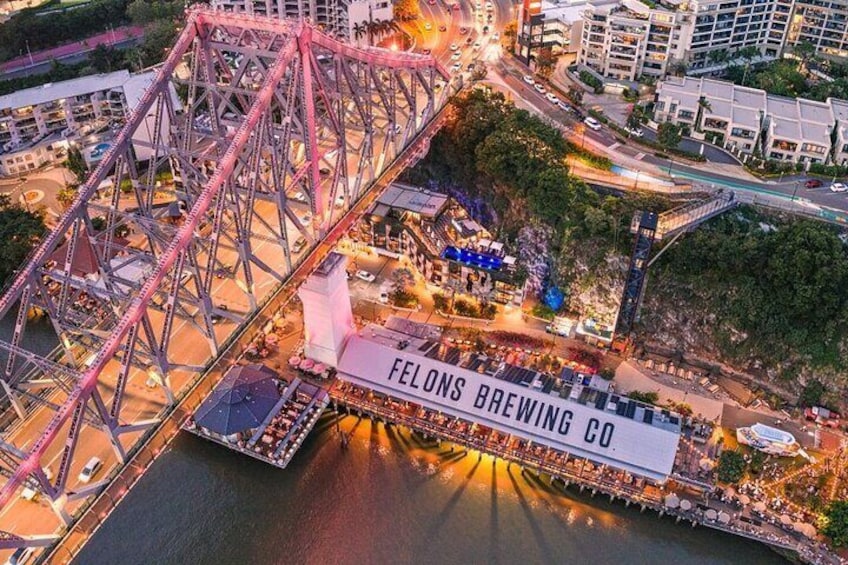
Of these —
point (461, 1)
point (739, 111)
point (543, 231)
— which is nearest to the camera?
point (543, 231)

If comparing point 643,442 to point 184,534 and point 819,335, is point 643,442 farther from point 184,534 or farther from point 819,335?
point 184,534

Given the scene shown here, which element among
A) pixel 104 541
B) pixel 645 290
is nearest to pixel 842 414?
pixel 645 290

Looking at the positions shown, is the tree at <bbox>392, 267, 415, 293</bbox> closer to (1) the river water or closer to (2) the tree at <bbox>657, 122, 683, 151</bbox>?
(1) the river water

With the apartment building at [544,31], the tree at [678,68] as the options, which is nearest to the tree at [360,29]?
the apartment building at [544,31]

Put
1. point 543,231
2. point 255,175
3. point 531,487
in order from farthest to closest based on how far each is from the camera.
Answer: point 543,231 → point 531,487 → point 255,175

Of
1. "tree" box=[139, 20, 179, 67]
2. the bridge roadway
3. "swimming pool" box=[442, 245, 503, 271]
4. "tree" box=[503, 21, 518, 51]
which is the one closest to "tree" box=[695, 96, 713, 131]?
"swimming pool" box=[442, 245, 503, 271]

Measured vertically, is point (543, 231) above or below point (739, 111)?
below
